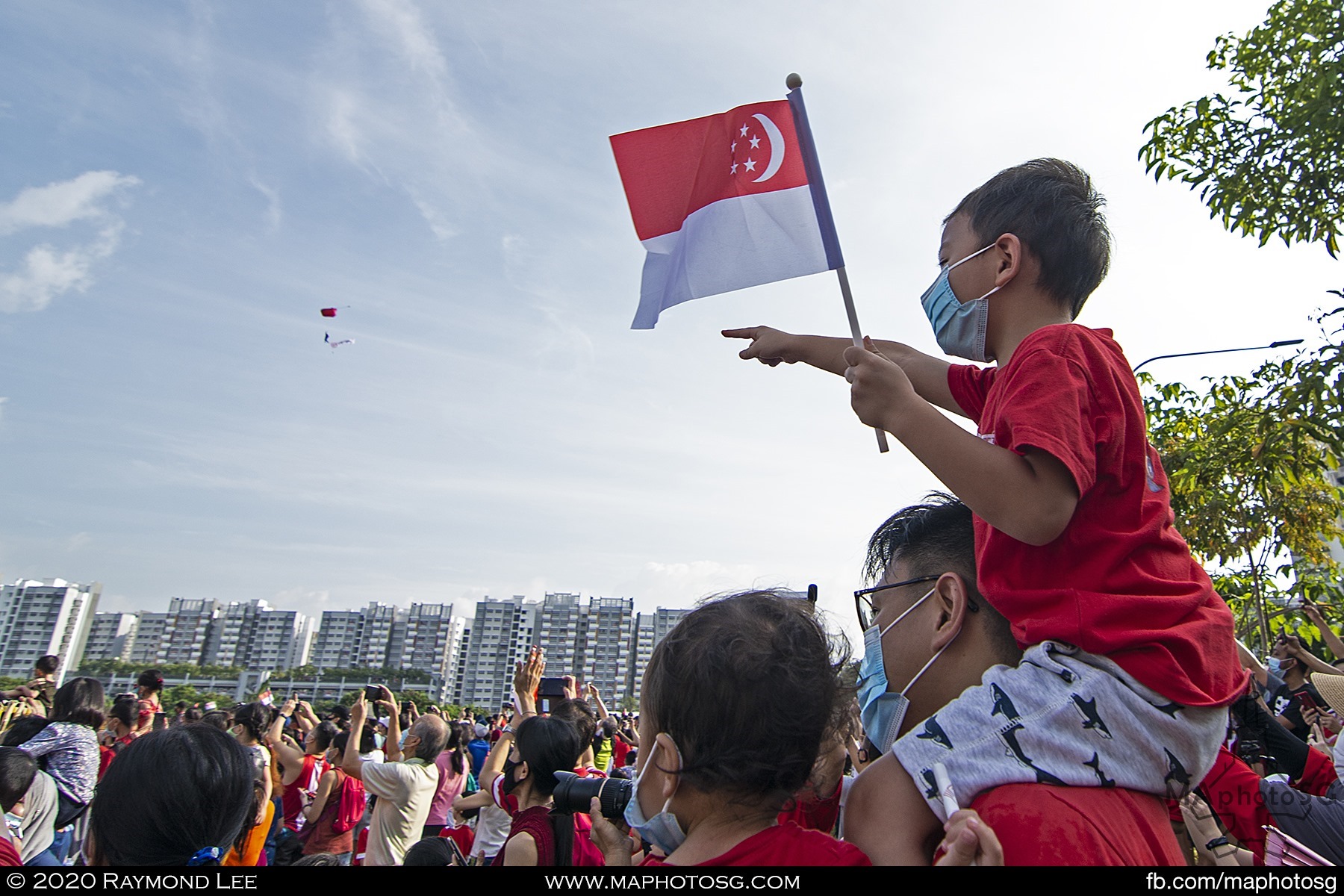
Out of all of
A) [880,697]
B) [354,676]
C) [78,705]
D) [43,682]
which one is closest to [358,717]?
[78,705]

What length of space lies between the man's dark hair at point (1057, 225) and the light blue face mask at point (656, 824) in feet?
4.92

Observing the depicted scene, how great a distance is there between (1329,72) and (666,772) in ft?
23.7

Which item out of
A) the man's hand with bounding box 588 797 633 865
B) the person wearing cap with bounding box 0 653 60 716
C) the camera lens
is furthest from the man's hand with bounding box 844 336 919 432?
the person wearing cap with bounding box 0 653 60 716

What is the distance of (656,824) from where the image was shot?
1.80 meters

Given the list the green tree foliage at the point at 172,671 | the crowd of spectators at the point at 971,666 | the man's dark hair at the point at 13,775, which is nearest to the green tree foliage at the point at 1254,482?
the crowd of spectators at the point at 971,666

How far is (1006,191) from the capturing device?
6.98ft

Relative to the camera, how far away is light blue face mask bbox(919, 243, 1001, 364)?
2102 millimetres

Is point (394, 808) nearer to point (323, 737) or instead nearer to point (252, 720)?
point (252, 720)

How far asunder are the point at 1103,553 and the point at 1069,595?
4.5 inches

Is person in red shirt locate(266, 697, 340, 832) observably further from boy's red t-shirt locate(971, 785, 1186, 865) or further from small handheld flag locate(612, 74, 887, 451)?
boy's red t-shirt locate(971, 785, 1186, 865)

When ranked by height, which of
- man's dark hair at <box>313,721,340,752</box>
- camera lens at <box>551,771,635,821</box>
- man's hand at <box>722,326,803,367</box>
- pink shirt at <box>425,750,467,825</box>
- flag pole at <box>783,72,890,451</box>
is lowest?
pink shirt at <box>425,750,467,825</box>

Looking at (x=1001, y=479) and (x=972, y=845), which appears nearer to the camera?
(x=972, y=845)

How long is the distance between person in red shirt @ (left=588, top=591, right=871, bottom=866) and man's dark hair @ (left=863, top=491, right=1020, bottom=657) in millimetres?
362
